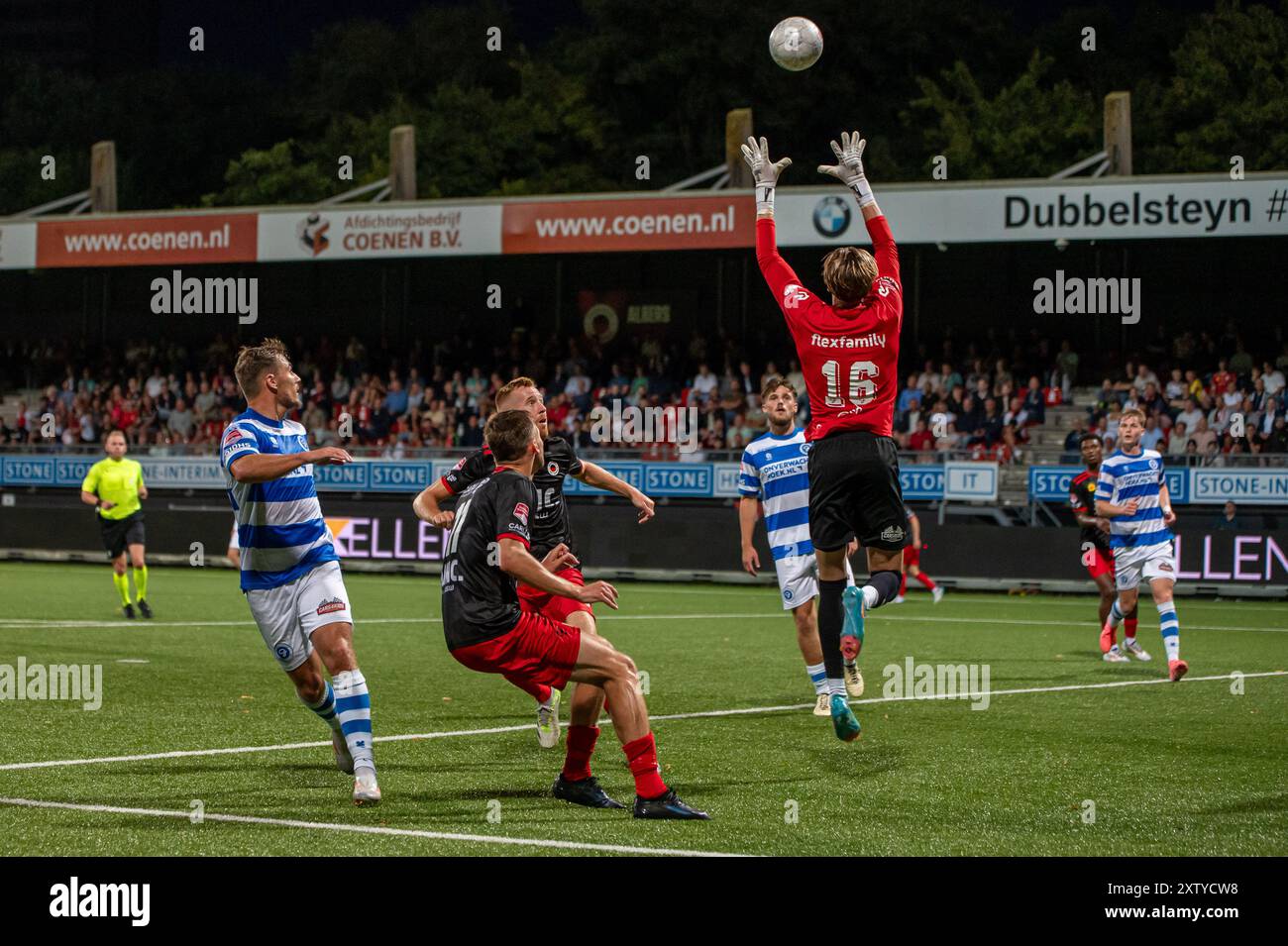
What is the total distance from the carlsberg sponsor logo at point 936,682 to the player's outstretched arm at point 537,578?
17.0 feet

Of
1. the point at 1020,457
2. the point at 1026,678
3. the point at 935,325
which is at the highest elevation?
the point at 935,325

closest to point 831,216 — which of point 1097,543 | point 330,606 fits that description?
point 1097,543

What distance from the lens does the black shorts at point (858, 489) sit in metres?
8.85

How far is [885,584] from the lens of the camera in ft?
29.7

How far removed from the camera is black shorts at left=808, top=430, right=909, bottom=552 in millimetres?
8852

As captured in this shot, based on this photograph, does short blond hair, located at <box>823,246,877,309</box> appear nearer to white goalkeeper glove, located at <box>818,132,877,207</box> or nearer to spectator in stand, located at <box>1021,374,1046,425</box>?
white goalkeeper glove, located at <box>818,132,877,207</box>

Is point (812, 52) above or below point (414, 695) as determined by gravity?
A: above

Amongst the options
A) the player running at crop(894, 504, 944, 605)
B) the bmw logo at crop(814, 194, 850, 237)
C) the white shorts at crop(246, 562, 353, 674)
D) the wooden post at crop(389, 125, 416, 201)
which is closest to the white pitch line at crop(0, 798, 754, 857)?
the white shorts at crop(246, 562, 353, 674)

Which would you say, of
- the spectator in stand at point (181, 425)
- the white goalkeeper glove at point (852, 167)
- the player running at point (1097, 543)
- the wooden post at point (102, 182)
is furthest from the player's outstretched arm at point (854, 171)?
the wooden post at point (102, 182)

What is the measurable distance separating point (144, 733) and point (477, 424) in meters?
23.2

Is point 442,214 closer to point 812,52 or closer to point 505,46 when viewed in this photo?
point 812,52

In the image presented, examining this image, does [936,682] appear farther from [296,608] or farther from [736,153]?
[736,153]

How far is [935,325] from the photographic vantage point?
124ft
